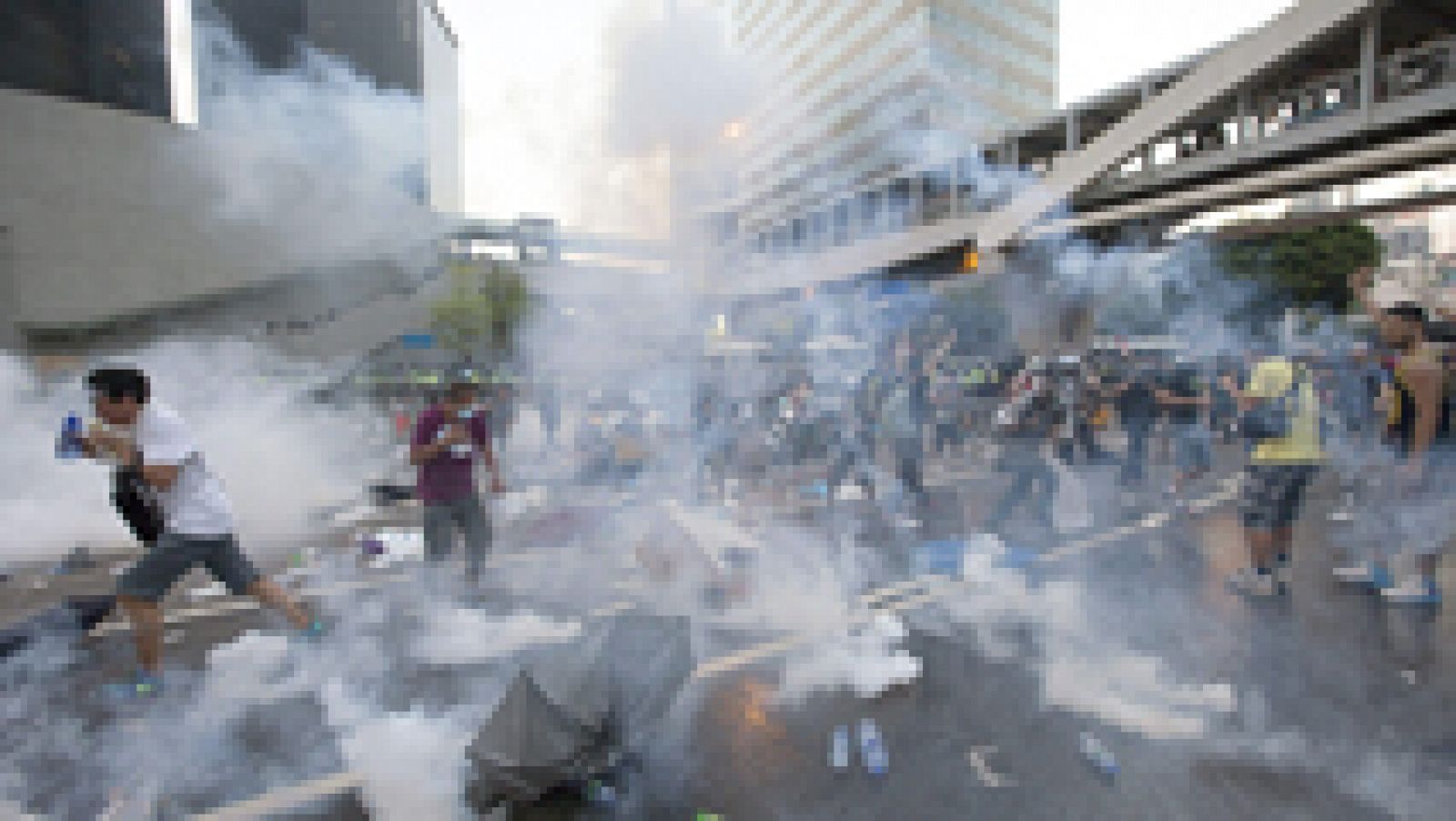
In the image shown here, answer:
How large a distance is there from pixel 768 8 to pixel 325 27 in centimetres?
662

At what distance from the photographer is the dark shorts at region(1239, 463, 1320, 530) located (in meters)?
3.58

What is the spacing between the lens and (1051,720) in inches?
97.4

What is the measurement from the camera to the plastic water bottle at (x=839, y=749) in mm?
2227

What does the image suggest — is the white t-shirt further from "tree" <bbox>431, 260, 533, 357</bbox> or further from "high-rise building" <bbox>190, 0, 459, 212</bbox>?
"tree" <bbox>431, 260, 533, 357</bbox>

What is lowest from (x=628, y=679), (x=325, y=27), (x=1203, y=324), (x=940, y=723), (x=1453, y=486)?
(x=940, y=723)

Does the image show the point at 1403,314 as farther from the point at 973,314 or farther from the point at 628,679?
the point at 973,314

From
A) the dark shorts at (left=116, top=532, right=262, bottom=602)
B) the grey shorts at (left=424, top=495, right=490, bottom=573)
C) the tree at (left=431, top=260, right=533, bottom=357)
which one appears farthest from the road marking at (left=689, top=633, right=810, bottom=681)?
the tree at (left=431, top=260, right=533, bottom=357)

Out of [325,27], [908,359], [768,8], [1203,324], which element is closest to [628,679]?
[908,359]

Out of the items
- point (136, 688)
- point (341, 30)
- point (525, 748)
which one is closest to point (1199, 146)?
point (341, 30)

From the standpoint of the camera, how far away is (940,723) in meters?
2.48

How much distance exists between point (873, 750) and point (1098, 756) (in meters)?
0.78

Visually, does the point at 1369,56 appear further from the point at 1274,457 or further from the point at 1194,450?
the point at 1274,457

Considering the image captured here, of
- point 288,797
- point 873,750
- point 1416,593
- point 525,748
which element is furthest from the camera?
point 1416,593

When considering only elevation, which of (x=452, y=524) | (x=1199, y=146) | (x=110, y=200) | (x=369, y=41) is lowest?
(x=452, y=524)
